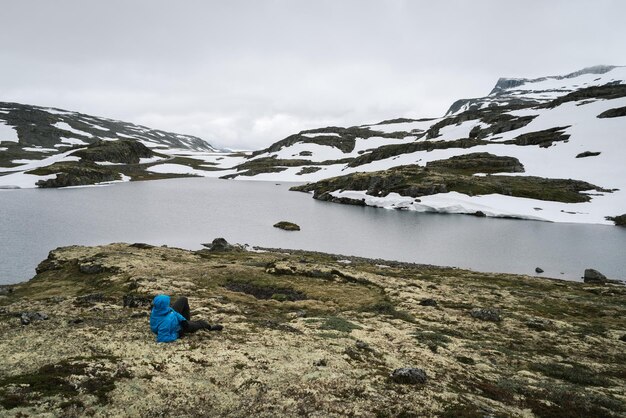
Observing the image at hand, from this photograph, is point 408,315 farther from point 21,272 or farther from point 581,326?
point 21,272

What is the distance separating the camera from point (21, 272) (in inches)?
1626

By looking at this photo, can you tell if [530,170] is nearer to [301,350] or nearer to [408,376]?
[408,376]

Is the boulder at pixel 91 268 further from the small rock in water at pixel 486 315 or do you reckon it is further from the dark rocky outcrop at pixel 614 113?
the dark rocky outcrop at pixel 614 113

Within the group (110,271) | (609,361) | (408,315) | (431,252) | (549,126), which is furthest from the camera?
(549,126)

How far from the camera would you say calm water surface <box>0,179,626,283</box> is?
56.0 meters

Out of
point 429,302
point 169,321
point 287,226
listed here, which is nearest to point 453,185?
point 287,226

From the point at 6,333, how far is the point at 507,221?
333 feet

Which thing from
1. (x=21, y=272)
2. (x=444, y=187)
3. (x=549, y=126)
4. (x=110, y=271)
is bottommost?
(x=21, y=272)

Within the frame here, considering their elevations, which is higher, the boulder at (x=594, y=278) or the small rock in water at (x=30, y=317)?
the small rock in water at (x=30, y=317)

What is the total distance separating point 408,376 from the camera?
1523cm

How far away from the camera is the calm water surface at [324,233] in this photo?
55969 millimetres

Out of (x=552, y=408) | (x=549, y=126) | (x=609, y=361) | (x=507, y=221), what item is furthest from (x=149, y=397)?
(x=549, y=126)

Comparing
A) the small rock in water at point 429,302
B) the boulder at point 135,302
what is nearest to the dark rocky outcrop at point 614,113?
the small rock in water at point 429,302

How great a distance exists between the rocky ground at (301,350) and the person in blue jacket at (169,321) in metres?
0.45
